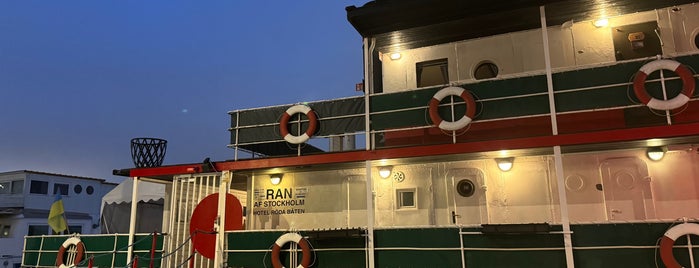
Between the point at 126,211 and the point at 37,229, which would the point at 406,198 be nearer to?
the point at 126,211

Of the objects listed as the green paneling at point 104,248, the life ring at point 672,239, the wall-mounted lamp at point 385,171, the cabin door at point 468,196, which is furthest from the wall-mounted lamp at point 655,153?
the green paneling at point 104,248

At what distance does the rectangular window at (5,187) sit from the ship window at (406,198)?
2972 cm

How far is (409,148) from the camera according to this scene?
8.70 m

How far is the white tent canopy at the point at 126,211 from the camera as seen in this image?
16969mm

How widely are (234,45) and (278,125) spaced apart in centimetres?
19042

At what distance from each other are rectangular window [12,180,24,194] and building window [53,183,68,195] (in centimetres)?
194

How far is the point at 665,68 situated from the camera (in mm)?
7270

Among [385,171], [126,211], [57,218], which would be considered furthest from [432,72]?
[126,211]

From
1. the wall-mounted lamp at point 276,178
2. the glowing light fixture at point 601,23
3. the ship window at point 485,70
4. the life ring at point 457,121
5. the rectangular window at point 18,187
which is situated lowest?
the wall-mounted lamp at point 276,178

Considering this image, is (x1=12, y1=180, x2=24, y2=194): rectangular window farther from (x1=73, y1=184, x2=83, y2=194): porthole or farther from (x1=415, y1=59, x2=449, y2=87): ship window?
(x1=415, y1=59, x2=449, y2=87): ship window

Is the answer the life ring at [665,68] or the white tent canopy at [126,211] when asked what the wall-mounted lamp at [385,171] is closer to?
the life ring at [665,68]

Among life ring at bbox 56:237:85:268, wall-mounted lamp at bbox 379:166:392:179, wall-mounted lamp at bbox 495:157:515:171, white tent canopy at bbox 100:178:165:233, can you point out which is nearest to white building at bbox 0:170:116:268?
white tent canopy at bbox 100:178:165:233

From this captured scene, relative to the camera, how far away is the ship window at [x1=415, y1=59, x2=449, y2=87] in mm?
10766

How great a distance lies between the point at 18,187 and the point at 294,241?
1130 inches
